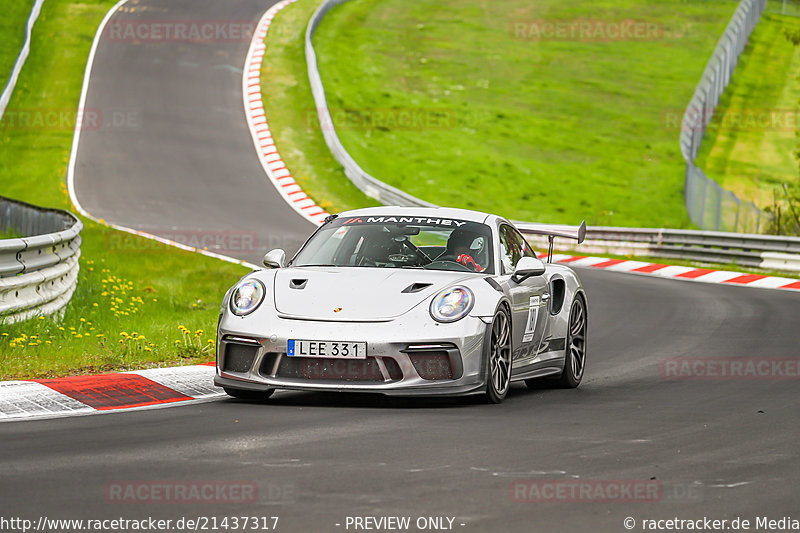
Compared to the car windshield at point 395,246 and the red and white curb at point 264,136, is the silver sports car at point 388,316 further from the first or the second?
the red and white curb at point 264,136

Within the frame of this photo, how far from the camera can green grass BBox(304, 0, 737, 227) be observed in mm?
36906

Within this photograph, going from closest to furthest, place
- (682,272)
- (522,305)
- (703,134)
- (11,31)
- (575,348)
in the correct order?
(522,305) → (575,348) → (682,272) → (703,134) → (11,31)

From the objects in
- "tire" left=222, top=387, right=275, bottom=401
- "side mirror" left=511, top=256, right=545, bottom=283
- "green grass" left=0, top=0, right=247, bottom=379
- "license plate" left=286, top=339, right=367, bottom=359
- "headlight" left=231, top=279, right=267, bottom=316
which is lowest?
"green grass" left=0, top=0, right=247, bottom=379

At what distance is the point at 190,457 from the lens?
643cm

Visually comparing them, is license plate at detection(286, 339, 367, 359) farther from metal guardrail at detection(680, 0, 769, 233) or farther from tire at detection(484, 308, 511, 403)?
metal guardrail at detection(680, 0, 769, 233)

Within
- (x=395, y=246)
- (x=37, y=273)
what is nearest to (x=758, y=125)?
(x=37, y=273)

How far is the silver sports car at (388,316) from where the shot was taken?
327 inches

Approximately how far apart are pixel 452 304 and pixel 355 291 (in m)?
→ 0.67

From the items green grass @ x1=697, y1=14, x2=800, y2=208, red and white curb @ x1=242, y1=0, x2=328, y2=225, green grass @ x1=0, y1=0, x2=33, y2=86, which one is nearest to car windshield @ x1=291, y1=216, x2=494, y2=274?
red and white curb @ x1=242, y1=0, x2=328, y2=225

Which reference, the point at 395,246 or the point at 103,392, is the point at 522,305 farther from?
the point at 103,392

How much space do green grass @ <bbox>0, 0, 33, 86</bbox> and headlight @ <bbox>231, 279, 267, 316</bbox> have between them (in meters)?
34.0

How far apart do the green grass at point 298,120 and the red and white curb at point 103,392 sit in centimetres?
2170

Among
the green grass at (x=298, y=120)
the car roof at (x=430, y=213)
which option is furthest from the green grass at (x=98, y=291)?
the green grass at (x=298, y=120)

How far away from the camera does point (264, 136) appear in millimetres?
37562
